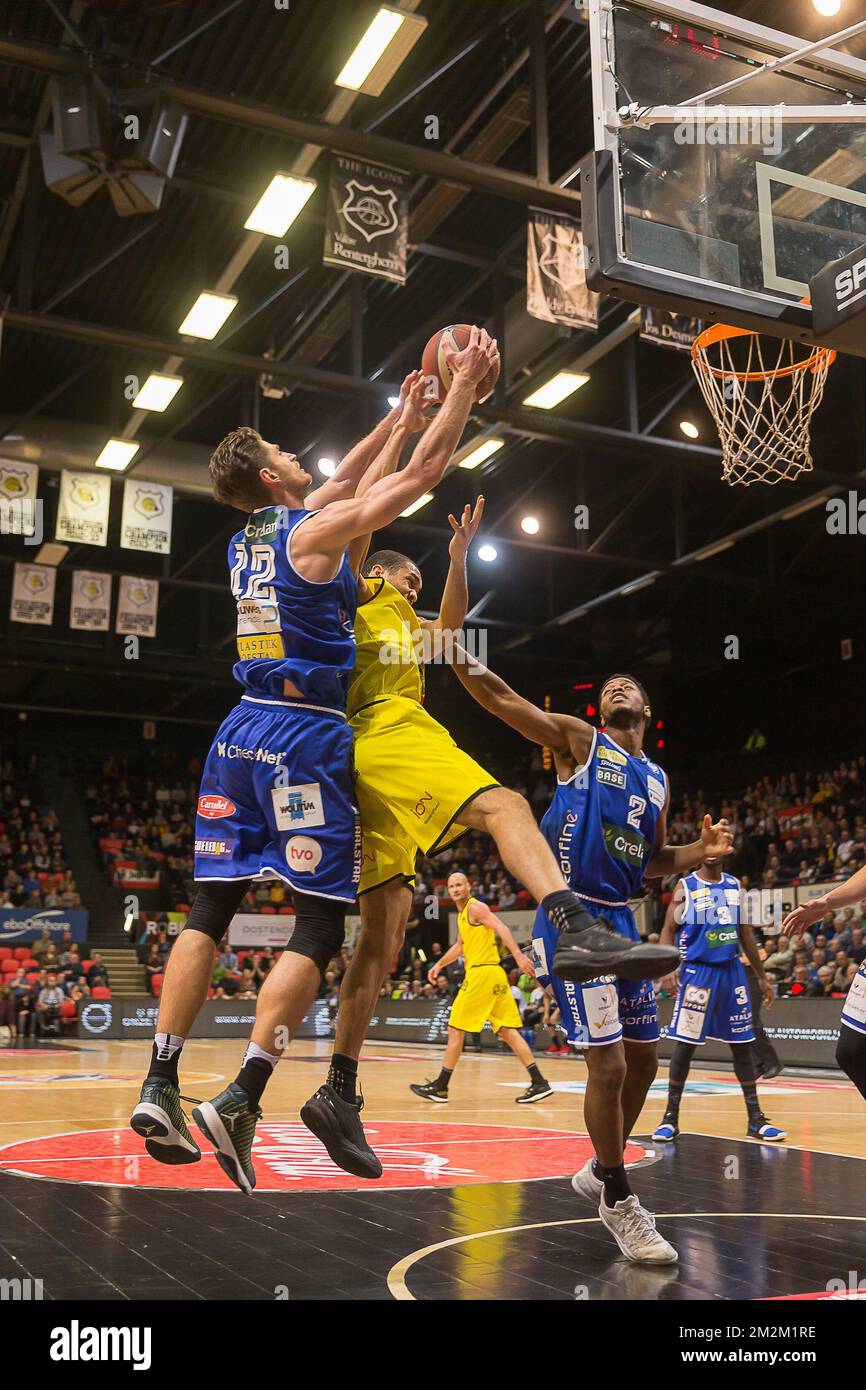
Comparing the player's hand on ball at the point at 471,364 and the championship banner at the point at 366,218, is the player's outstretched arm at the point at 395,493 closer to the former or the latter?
the player's hand on ball at the point at 471,364

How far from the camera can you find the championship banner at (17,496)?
14.9 meters

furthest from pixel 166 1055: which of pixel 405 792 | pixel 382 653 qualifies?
pixel 382 653

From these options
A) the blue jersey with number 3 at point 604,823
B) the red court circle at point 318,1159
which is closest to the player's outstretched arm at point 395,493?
the blue jersey with number 3 at point 604,823

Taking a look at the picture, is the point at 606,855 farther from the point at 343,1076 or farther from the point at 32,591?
the point at 32,591

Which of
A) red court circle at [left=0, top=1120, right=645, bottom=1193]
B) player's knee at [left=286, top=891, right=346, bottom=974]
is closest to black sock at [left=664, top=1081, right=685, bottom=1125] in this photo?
red court circle at [left=0, top=1120, right=645, bottom=1193]

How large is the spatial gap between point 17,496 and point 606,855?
12.2 m

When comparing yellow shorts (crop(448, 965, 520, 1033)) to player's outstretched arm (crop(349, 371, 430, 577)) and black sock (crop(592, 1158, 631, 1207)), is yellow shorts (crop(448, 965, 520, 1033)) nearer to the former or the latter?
black sock (crop(592, 1158, 631, 1207))

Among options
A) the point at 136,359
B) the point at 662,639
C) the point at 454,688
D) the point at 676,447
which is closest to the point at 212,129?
the point at 136,359

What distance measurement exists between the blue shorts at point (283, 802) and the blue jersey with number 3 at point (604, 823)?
134 cm

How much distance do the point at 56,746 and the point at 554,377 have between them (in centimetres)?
2132

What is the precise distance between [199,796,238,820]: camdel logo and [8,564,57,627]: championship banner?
14.4m

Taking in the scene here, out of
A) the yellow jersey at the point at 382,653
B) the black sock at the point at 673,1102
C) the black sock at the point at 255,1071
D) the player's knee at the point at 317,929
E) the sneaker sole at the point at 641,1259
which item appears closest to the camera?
the black sock at the point at 255,1071

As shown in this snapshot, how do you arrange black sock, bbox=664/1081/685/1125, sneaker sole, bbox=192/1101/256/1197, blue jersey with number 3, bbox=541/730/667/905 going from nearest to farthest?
sneaker sole, bbox=192/1101/256/1197 < blue jersey with number 3, bbox=541/730/667/905 < black sock, bbox=664/1081/685/1125
